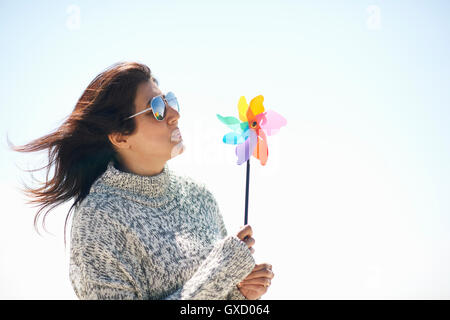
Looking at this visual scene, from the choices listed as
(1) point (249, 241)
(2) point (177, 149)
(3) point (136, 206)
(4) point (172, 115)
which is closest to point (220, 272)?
(1) point (249, 241)

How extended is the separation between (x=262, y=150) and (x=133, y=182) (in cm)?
70

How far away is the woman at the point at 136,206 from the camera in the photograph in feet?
6.43

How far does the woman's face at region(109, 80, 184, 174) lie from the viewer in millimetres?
2252

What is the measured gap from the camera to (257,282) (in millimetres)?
2168

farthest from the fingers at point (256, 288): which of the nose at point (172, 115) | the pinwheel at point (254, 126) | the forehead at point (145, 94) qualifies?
the forehead at point (145, 94)

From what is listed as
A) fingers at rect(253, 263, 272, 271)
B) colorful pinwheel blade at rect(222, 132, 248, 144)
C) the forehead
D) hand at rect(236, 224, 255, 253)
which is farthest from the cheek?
fingers at rect(253, 263, 272, 271)

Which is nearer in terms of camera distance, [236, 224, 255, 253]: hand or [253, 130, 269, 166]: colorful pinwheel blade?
[236, 224, 255, 253]: hand

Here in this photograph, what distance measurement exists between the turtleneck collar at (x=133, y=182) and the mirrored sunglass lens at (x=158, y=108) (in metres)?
0.27

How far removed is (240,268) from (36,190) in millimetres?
1077

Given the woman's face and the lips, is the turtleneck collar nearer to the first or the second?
the woman's face

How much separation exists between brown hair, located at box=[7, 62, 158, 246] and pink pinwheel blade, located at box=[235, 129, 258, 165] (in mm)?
527

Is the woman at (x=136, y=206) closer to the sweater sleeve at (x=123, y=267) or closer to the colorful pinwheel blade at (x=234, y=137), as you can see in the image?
the sweater sleeve at (x=123, y=267)
